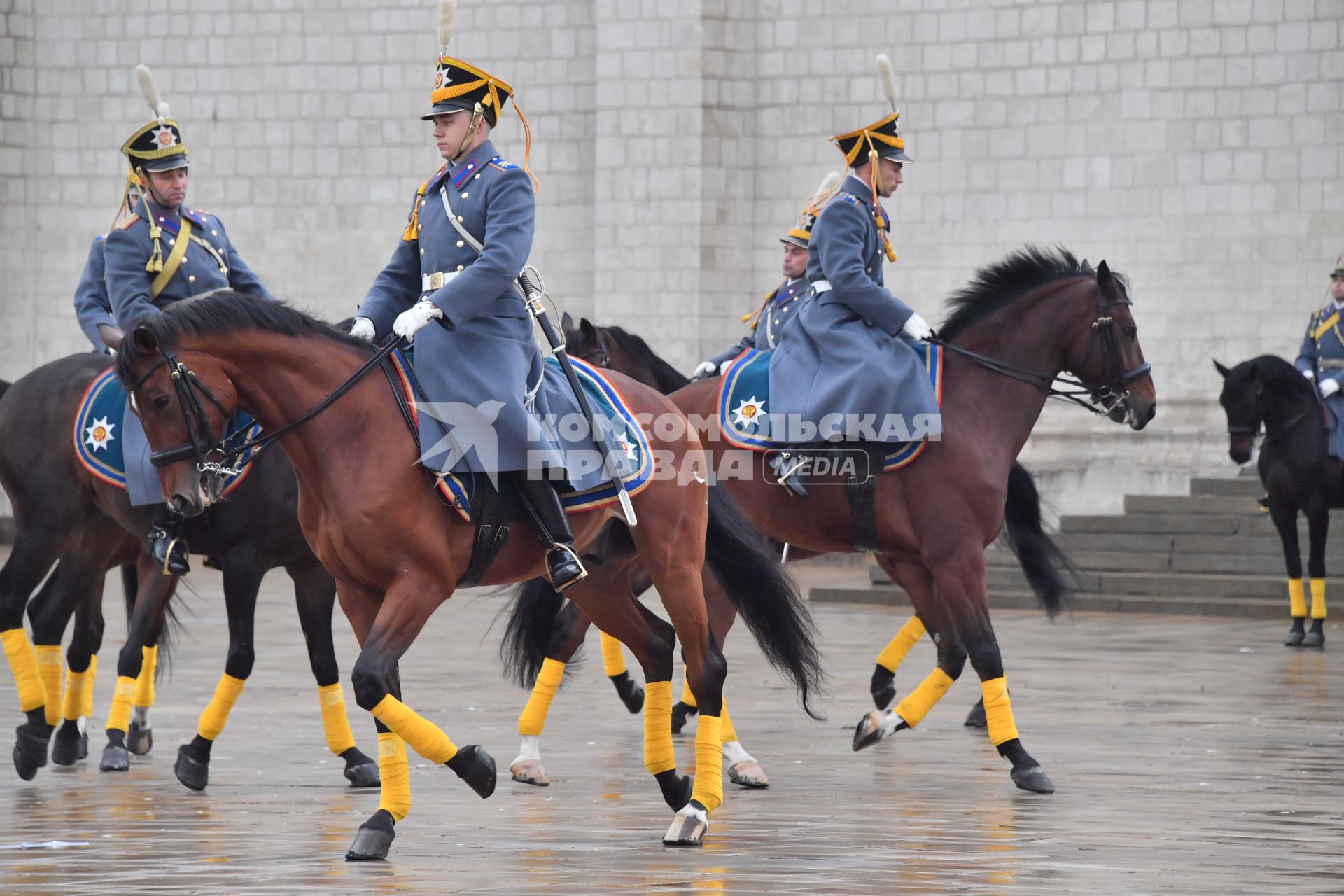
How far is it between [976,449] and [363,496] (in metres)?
3.00

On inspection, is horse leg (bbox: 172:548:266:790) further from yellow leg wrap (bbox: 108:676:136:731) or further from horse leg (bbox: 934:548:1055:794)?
horse leg (bbox: 934:548:1055:794)

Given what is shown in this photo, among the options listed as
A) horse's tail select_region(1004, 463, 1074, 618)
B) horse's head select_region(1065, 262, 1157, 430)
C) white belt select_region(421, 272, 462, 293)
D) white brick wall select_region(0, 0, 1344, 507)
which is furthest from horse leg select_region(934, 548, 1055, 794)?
white brick wall select_region(0, 0, 1344, 507)

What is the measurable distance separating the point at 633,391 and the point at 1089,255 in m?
12.7

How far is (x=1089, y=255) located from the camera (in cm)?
1870

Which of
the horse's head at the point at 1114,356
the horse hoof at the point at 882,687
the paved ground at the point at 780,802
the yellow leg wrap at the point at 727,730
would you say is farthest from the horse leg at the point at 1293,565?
the yellow leg wrap at the point at 727,730

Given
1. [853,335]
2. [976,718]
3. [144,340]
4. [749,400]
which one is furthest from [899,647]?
[144,340]

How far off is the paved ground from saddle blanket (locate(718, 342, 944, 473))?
1321 millimetres

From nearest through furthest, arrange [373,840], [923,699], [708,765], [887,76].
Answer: [373,840] < [708,765] < [923,699] < [887,76]

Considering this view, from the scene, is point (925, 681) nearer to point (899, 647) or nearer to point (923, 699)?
point (923, 699)

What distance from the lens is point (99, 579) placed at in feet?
27.6

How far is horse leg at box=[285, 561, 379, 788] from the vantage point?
24.1 ft

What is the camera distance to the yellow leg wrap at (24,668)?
7.70 m

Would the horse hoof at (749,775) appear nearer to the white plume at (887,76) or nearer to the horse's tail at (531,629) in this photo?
the horse's tail at (531,629)

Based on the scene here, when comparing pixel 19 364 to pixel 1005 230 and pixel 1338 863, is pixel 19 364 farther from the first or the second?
pixel 1338 863
